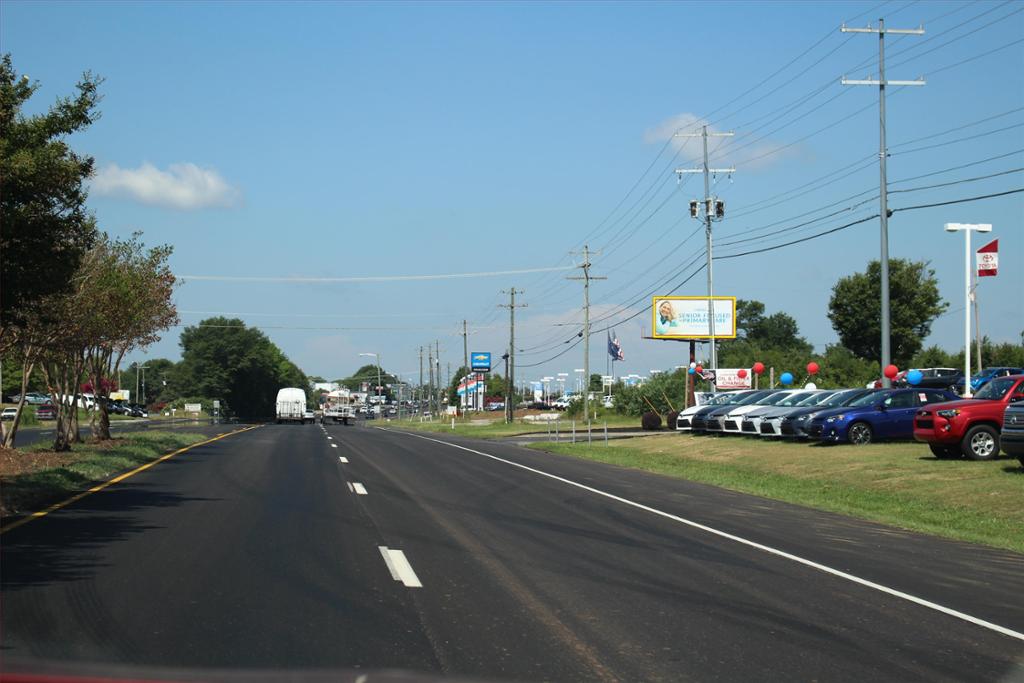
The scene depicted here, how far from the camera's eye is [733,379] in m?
57.5

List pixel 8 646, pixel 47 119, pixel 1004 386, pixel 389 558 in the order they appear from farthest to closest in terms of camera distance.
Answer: pixel 1004 386
pixel 47 119
pixel 389 558
pixel 8 646

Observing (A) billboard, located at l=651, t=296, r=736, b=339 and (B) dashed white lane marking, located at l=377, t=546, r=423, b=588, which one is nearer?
(B) dashed white lane marking, located at l=377, t=546, r=423, b=588

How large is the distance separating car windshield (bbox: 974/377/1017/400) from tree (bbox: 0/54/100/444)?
750 inches

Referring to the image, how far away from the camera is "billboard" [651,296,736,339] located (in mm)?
67438

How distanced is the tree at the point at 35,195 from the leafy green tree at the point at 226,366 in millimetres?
118179

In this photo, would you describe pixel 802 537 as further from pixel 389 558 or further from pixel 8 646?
pixel 8 646

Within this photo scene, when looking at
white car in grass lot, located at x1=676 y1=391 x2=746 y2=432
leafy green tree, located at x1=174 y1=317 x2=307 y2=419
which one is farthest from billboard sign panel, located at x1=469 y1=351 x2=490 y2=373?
white car in grass lot, located at x1=676 y1=391 x2=746 y2=432

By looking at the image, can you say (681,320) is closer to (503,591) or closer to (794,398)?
(794,398)

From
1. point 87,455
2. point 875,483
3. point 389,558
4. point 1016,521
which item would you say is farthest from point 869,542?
point 87,455

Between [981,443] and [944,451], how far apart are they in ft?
4.46

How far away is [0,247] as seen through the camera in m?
14.6

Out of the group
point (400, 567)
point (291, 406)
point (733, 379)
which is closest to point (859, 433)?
point (400, 567)

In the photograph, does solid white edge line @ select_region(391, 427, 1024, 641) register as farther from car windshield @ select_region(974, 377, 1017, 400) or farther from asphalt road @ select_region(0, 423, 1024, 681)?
car windshield @ select_region(974, 377, 1017, 400)

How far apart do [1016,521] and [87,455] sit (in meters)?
21.0
